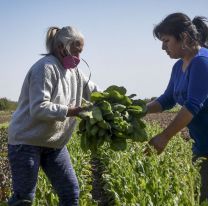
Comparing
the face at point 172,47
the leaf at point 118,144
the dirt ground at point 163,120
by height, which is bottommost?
the dirt ground at point 163,120

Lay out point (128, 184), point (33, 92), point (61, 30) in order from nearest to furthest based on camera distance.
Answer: point (33, 92) < point (61, 30) < point (128, 184)

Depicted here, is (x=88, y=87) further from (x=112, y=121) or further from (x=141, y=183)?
(x=141, y=183)

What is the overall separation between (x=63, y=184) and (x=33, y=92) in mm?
706

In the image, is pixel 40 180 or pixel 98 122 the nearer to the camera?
pixel 98 122

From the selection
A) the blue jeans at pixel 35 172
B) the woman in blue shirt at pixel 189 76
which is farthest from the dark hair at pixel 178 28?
the blue jeans at pixel 35 172

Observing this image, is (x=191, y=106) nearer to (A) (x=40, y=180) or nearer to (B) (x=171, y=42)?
(B) (x=171, y=42)

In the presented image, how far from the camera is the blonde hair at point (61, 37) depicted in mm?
3027

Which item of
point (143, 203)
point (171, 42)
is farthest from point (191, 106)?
point (143, 203)

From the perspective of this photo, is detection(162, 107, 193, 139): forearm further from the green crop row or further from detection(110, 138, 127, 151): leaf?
detection(110, 138, 127, 151): leaf

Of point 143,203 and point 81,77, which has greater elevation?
point 81,77

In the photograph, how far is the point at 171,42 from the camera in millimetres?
3031

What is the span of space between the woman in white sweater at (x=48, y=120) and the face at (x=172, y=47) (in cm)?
57

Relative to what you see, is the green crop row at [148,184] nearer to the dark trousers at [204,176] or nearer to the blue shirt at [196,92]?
the dark trousers at [204,176]

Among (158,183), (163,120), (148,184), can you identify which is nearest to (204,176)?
(158,183)
